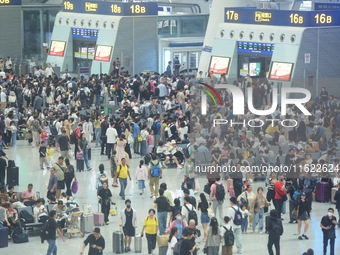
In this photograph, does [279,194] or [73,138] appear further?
[73,138]

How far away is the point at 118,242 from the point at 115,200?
557cm

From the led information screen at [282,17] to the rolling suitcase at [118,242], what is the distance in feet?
72.6

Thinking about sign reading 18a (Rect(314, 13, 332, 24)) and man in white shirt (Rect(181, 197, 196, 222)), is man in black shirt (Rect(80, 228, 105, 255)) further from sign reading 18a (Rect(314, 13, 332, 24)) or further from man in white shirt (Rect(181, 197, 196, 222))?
sign reading 18a (Rect(314, 13, 332, 24))

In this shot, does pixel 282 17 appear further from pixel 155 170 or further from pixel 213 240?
pixel 213 240

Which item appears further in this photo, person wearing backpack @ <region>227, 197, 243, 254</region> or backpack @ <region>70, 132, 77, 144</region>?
backpack @ <region>70, 132, 77, 144</region>

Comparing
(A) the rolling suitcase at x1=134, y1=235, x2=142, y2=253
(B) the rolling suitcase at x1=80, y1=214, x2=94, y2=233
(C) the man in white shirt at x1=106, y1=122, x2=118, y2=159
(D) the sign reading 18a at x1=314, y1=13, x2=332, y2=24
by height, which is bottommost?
(A) the rolling suitcase at x1=134, y1=235, x2=142, y2=253

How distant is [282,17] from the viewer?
46.8 metres

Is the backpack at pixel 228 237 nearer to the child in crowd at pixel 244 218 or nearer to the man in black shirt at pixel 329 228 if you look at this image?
the child in crowd at pixel 244 218

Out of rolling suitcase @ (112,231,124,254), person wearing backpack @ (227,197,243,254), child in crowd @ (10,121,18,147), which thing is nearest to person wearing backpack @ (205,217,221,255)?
person wearing backpack @ (227,197,243,254)

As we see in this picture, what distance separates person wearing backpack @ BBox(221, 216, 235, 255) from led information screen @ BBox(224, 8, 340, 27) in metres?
22.4

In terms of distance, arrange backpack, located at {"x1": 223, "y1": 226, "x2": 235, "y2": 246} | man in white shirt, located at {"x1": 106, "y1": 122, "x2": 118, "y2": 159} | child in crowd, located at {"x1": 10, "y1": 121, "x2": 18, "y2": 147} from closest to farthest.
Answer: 1. backpack, located at {"x1": 223, "y1": 226, "x2": 235, "y2": 246}
2. man in white shirt, located at {"x1": 106, "y1": 122, "x2": 118, "y2": 159}
3. child in crowd, located at {"x1": 10, "y1": 121, "x2": 18, "y2": 147}

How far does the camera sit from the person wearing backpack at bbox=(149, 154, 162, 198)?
30.5m

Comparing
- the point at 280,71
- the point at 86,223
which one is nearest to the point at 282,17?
the point at 280,71

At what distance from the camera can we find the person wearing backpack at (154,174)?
3055 cm
